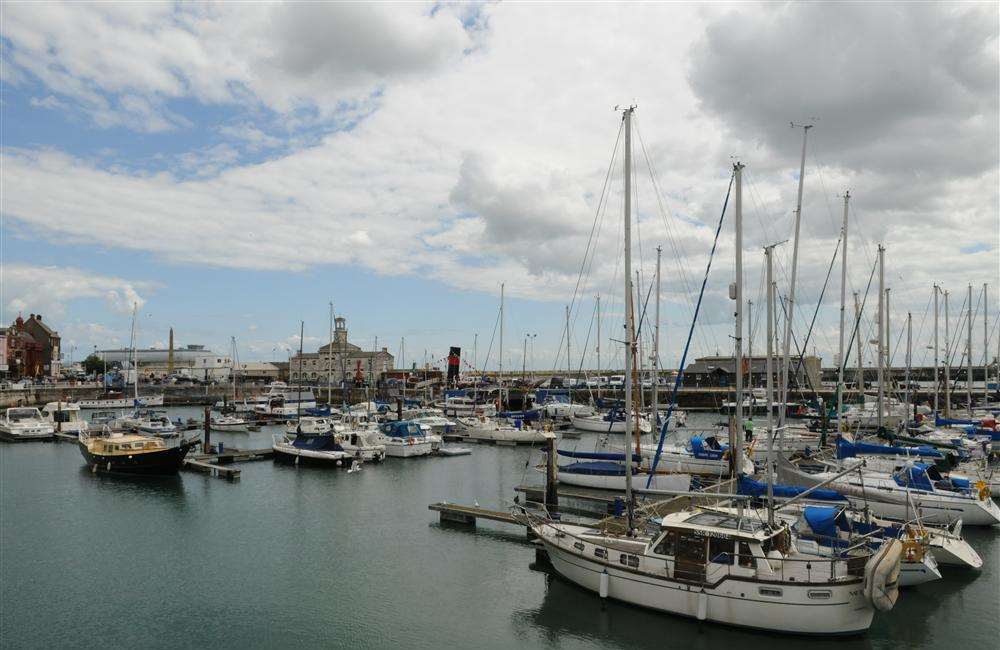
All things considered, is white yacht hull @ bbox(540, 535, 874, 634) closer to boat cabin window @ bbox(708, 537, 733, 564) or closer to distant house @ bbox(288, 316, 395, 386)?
boat cabin window @ bbox(708, 537, 733, 564)

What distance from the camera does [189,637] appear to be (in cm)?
2067

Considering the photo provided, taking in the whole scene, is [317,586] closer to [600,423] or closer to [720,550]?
[720,550]

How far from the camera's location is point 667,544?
21.2 metres

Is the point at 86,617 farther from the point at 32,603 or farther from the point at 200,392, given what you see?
the point at 200,392

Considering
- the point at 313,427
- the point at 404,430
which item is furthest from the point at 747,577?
the point at 313,427

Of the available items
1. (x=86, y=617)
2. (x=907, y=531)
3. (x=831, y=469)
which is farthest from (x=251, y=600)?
(x=831, y=469)

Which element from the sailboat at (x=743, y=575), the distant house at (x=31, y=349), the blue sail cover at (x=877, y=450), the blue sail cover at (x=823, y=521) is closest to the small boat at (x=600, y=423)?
the blue sail cover at (x=877, y=450)

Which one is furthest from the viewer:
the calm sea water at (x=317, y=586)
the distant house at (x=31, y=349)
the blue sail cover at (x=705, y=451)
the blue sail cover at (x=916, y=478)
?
the distant house at (x=31, y=349)

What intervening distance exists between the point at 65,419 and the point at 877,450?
280ft

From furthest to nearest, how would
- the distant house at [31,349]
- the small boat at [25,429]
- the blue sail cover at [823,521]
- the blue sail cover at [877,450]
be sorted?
the distant house at [31,349] → the small boat at [25,429] → the blue sail cover at [877,450] → the blue sail cover at [823,521]

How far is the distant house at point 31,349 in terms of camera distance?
150375 millimetres

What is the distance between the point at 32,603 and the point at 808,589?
25.7m

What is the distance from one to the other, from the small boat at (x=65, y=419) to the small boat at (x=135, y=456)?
2803 centimetres

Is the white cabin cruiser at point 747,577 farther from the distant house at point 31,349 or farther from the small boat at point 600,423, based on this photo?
the distant house at point 31,349
